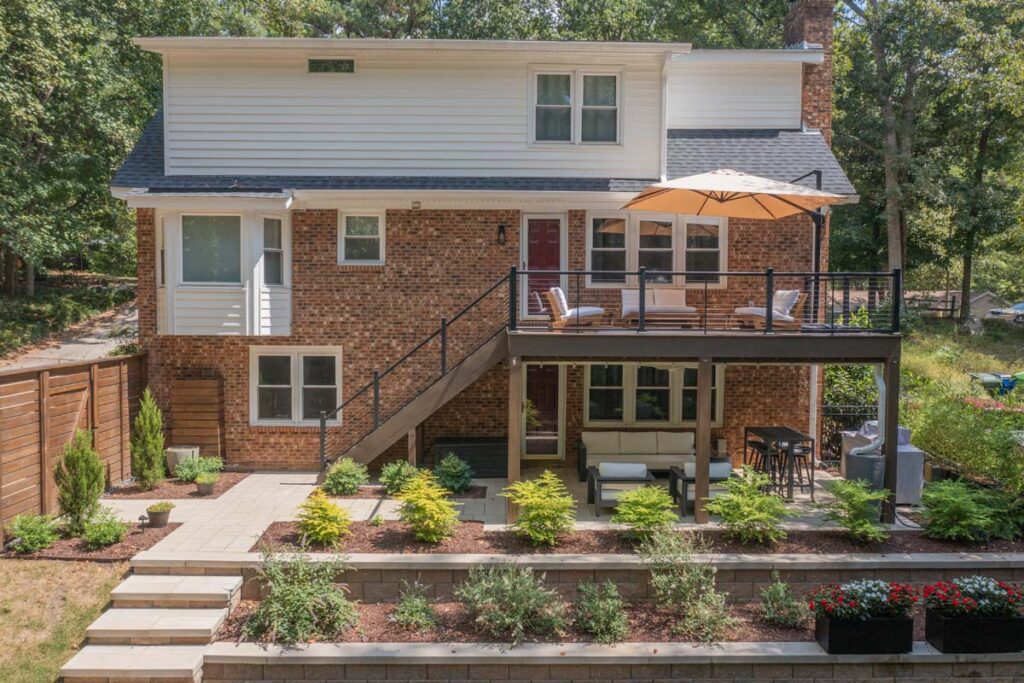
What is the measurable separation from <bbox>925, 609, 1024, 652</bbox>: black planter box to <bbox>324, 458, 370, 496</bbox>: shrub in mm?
8037

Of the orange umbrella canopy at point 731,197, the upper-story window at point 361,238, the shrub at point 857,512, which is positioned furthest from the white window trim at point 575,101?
the shrub at point 857,512

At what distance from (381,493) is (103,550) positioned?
3.93 m

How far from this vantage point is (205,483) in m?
10.9

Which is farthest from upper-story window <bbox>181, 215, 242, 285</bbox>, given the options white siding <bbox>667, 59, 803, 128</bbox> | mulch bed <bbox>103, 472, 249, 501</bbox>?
white siding <bbox>667, 59, 803, 128</bbox>

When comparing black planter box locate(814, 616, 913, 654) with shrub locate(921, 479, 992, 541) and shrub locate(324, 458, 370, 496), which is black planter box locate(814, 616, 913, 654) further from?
shrub locate(324, 458, 370, 496)

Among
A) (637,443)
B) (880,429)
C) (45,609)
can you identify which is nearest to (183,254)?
(45,609)

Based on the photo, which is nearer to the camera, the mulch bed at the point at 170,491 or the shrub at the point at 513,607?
the shrub at the point at 513,607

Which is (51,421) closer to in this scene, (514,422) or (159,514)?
(159,514)

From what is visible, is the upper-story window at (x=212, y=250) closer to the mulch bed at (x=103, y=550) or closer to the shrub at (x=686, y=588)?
the mulch bed at (x=103, y=550)

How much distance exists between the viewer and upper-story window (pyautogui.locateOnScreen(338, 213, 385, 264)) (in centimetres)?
1270

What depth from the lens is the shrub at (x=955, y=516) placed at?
895 cm

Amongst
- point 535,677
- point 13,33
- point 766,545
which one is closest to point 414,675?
point 535,677

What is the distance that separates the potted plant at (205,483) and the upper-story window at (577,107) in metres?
8.02

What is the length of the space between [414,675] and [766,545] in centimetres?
474
